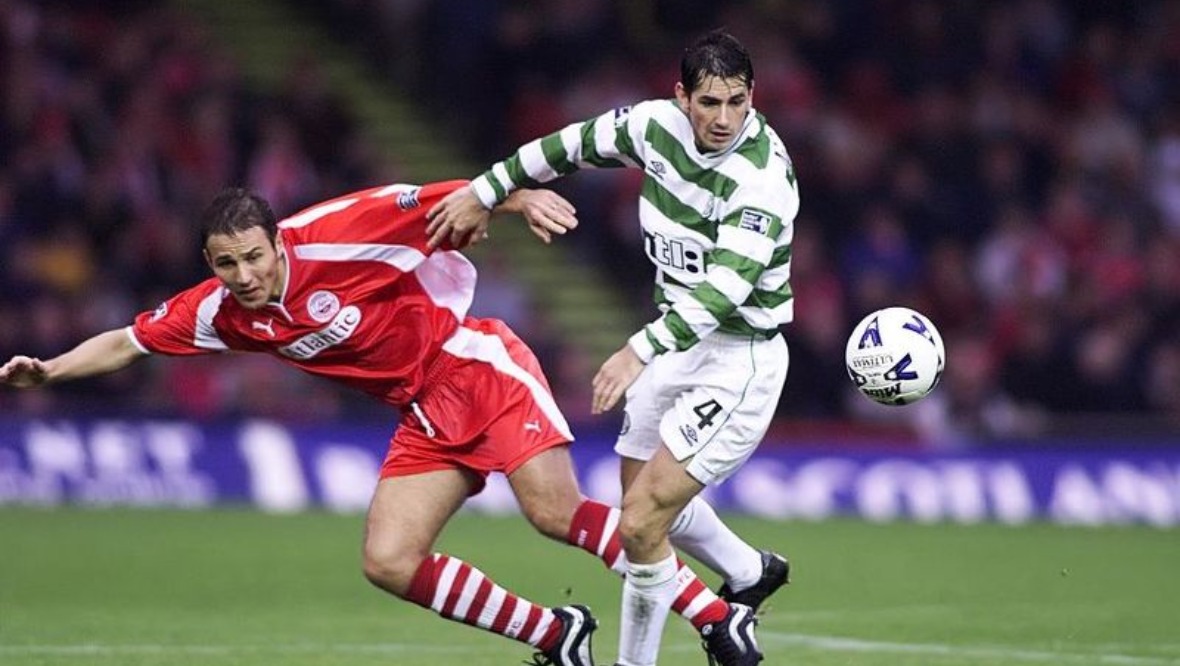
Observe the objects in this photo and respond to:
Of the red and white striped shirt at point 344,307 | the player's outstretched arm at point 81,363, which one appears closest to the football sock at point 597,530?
the red and white striped shirt at point 344,307

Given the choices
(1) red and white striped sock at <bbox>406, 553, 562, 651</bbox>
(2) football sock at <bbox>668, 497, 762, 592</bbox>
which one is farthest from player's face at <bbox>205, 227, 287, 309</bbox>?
(2) football sock at <bbox>668, 497, 762, 592</bbox>

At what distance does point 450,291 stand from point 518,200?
62cm

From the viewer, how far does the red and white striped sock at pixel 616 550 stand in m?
8.06

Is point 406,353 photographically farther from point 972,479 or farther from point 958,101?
point 958,101

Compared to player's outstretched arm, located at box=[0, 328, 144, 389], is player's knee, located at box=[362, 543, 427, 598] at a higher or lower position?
lower

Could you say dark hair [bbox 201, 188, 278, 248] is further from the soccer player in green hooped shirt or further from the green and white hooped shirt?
the green and white hooped shirt

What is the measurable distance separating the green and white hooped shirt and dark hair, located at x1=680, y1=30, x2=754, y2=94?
0.22m

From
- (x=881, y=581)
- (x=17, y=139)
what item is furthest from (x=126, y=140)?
(x=881, y=581)

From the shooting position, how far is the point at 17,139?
18.2 meters

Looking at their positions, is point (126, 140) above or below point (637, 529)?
above

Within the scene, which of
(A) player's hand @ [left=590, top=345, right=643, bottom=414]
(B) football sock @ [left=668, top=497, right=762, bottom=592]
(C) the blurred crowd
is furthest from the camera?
(C) the blurred crowd

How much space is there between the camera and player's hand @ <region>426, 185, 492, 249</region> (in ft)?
26.0

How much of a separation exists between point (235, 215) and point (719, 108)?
5.89 feet

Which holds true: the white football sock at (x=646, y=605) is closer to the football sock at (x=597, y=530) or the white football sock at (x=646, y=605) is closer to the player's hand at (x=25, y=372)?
the football sock at (x=597, y=530)
